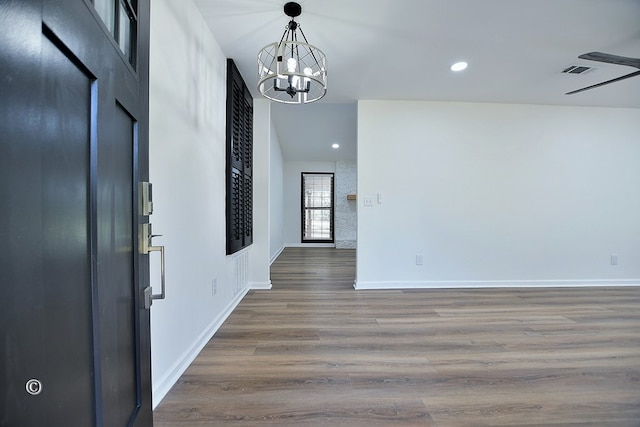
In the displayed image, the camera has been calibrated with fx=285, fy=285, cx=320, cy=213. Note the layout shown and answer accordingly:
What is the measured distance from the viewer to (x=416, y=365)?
1830 mm

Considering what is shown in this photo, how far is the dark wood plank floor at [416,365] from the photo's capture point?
55.3 inches

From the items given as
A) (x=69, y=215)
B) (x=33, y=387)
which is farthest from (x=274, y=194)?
(x=33, y=387)

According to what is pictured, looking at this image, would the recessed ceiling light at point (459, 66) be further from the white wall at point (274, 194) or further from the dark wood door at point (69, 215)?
the white wall at point (274, 194)

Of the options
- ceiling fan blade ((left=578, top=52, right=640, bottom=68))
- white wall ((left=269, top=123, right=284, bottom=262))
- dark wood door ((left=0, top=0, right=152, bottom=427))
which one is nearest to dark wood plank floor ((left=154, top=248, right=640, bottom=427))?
dark wood door ((left=0, top=0, right=152, bottom=427))

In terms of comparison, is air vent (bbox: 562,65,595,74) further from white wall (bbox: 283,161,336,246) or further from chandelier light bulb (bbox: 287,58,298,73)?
white wall (bbox: 283,161,336,246)

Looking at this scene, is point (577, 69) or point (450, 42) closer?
point (450, 42)

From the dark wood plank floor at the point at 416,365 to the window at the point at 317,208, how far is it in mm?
4963

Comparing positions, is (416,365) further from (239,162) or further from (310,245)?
(310,245)

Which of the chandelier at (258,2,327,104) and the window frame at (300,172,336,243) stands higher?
the chandelier at (258,2,327,104)

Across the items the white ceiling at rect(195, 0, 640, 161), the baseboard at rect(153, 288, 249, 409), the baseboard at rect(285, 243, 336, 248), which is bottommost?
the baseboard at rect(285, 243, 336, 248)

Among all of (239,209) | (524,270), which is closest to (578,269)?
(524,270)

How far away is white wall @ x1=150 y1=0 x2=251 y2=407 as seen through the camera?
147 centimetres

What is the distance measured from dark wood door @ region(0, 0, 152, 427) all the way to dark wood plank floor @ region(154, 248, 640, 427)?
3.00 ft

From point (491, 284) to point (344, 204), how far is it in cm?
460
